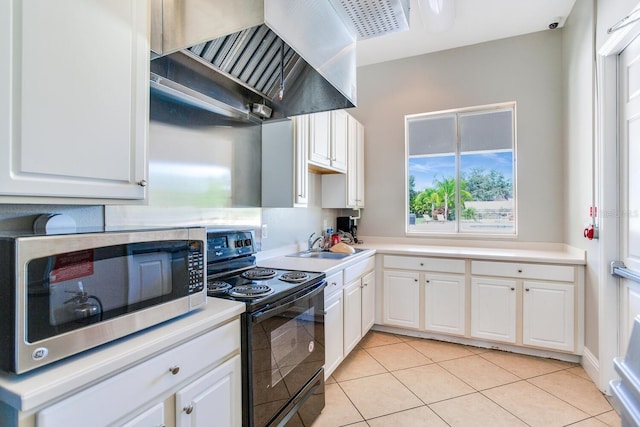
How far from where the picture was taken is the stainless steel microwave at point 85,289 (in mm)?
770

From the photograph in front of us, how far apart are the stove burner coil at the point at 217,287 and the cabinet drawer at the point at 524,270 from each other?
7.49 feet

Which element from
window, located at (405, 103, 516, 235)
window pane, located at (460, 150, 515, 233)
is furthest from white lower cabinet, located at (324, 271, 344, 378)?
window pane, located at (460, 150, 515, 233)

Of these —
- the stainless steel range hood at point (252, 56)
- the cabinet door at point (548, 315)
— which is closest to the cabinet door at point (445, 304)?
the cabinet door at point (548, 315)

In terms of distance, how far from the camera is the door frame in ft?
7.19

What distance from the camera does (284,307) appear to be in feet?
5.34

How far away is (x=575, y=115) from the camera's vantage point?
280cm

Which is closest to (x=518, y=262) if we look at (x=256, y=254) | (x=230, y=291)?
→ (x=256, y=254)

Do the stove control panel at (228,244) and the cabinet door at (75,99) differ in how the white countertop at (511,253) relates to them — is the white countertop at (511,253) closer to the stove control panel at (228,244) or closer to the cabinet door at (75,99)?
the stove control panel at (228,244)

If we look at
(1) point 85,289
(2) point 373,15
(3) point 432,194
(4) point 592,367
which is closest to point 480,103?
(3) point 432,194

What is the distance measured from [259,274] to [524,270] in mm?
2298

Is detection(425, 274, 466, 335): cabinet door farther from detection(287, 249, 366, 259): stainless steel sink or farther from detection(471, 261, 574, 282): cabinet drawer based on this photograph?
detection(287, 249, 366, 259): stainless steel sink

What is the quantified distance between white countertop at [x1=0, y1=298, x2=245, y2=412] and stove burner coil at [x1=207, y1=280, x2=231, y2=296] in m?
0.33

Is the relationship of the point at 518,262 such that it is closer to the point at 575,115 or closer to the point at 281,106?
the point at 575,115

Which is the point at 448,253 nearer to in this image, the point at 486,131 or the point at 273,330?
the point at 486,131
